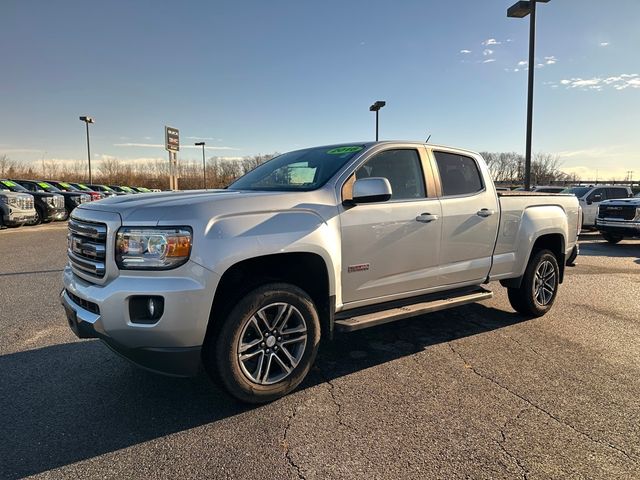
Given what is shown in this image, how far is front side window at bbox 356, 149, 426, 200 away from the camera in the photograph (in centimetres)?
406

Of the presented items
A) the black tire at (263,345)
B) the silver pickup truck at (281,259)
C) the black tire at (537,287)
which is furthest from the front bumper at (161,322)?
the black tire at (537,287)

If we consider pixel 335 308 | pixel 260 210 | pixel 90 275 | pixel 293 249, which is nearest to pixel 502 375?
pixel 335 308

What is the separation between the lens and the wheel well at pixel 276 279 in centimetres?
312

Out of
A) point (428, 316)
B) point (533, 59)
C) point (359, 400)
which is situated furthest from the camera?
point (533, 59)

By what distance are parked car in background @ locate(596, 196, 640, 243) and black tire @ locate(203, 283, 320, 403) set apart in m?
13.3

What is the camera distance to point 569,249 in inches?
229

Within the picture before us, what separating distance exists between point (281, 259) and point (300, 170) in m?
1.15

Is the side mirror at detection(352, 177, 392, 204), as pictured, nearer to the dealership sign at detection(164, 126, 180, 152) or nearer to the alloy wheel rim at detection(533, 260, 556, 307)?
the alloy wheel rim at detection(533, 260, 556, 307)

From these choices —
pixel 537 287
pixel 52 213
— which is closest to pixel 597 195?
pixel 537 287

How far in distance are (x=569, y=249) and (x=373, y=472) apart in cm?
462

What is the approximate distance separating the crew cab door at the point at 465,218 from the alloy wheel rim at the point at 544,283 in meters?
1.03

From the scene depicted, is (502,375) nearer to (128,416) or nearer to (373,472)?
(373,472)

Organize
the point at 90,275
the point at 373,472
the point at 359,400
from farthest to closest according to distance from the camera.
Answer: the point at 359,400 < the point at 90,275 < the point at 373,472

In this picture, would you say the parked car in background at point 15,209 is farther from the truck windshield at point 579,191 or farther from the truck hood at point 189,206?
the truck windshield at point 579,191
